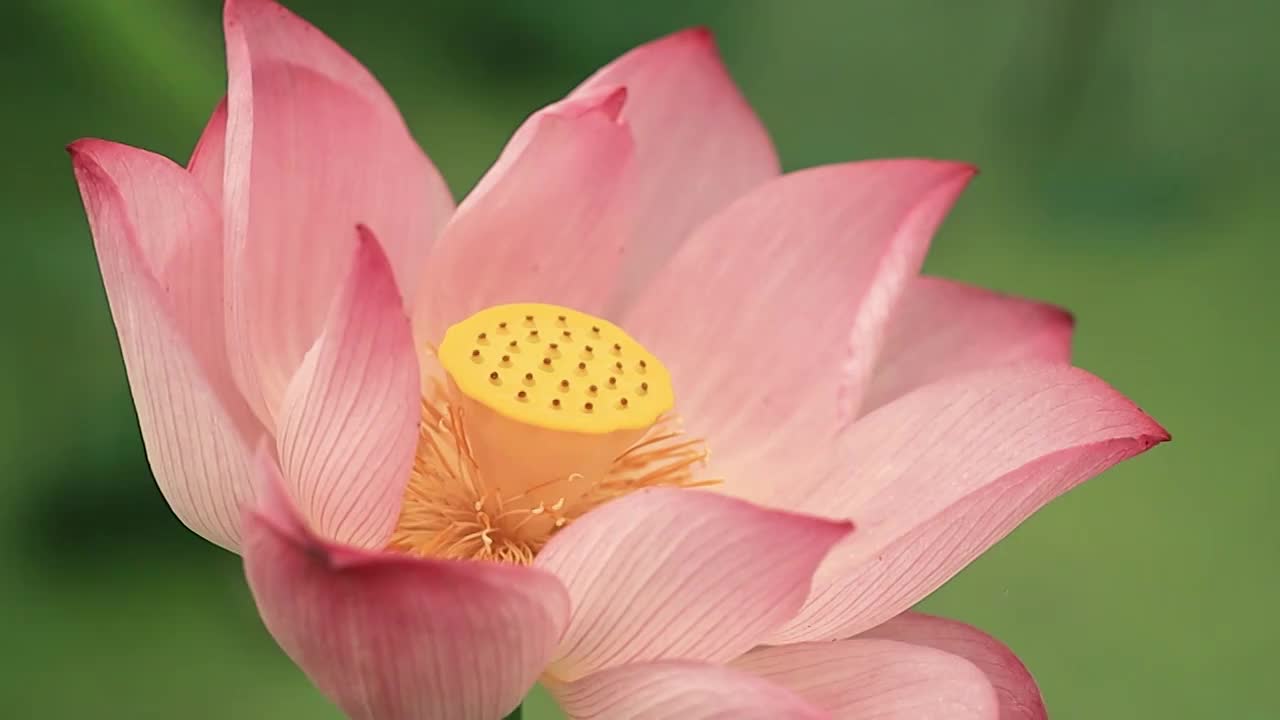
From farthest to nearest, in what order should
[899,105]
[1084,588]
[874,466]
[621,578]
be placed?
[899,105] < [1084,588] < [874,466] < [621,578]

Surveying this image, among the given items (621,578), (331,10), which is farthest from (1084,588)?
(331,10)

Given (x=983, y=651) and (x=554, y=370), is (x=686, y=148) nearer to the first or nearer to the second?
(x=554, y=370)

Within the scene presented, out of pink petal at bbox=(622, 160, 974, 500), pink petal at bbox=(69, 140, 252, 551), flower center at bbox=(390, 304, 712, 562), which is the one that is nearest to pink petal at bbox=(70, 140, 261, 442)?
pink petal at bbox=(69, 140, 252, 551)

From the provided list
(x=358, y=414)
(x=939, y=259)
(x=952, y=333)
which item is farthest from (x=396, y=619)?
(x=939, y=259)

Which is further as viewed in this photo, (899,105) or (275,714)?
(899,105)

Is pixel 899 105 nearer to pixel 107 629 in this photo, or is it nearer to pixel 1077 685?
pixel 1077 685

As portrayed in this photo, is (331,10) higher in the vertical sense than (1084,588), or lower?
higher

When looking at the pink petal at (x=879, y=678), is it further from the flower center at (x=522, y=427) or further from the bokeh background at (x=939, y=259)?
the bokeh background at (x=939, y=259)
